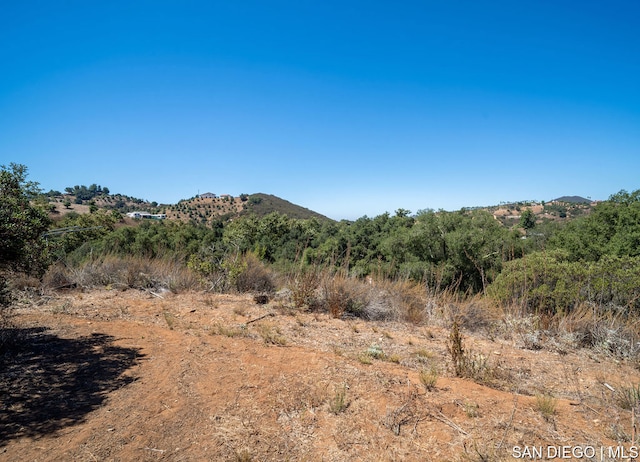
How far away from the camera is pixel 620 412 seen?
8.82 ft

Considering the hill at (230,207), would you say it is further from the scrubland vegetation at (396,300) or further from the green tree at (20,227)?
the green tree at (20,227)

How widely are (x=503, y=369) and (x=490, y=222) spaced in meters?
13.5

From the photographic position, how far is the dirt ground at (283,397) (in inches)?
92.2

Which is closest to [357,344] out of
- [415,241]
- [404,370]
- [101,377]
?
[404,370]

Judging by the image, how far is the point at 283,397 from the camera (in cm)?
306

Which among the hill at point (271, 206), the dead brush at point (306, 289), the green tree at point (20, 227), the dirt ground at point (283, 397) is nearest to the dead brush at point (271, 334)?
the dirt ground at point (283, 397)

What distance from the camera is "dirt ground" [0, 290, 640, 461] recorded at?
7.68 ft

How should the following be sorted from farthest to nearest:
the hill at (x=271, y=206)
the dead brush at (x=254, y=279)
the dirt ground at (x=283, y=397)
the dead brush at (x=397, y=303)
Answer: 1. the hill at (x=271, y=206)
2. the dead brush at (x=254, y=279)
3. the dead brush at (x=397, y=303)
4. the dirt ground at (x=283, y=397)

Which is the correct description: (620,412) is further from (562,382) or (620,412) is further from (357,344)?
(357,344)

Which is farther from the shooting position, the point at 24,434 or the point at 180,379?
the point at 180,379

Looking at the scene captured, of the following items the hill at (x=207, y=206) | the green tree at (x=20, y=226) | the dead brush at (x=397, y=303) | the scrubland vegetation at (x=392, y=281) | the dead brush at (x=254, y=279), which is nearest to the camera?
the green tree at (x=20, y=226)

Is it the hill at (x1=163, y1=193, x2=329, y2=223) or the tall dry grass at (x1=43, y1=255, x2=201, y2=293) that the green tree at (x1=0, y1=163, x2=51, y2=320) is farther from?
the hill at (x1=163, y1=193, x2=329, y2=223)

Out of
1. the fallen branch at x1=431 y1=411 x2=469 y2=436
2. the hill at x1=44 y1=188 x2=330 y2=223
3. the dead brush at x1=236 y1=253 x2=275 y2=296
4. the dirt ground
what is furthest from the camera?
the hill at x1=44 y1=188 x2=330 y2=223

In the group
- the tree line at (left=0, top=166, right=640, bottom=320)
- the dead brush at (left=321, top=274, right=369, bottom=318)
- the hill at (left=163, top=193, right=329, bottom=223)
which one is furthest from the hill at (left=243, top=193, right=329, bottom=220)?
the dead brush at (left=321, top=274, right=369, bottom=318)
